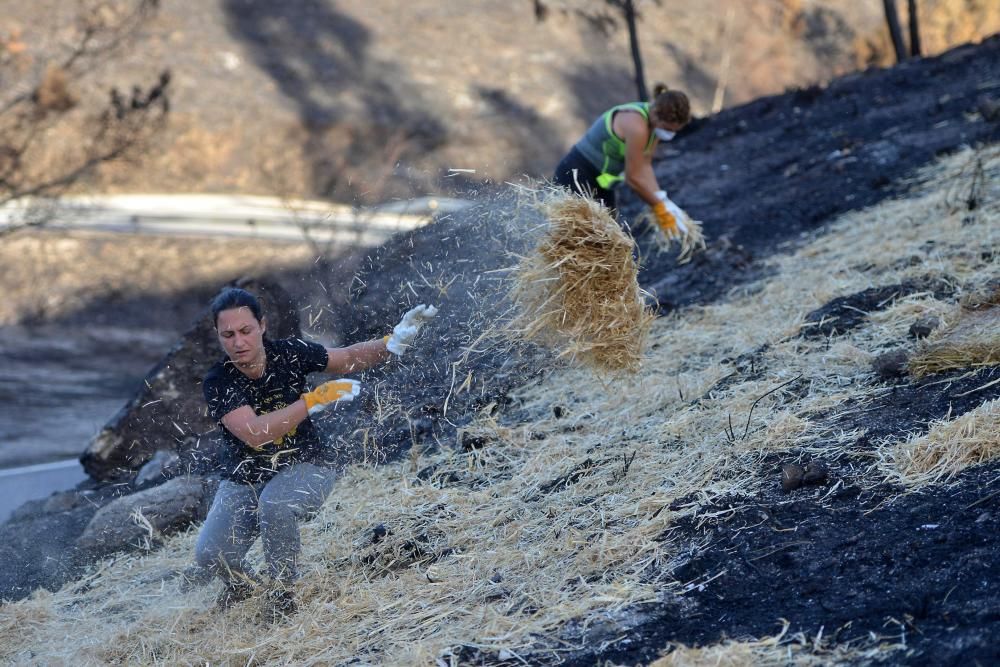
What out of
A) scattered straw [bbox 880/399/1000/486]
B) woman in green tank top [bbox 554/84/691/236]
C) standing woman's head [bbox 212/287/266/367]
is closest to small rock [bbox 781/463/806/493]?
scattered straw [bbox 880/399/1000/486]

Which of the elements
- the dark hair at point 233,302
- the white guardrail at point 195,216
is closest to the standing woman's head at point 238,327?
the dark hair at point 233,302

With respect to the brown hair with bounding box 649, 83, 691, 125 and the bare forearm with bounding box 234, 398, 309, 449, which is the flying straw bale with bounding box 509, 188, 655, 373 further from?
the brown hair with bounding box 649, 83, 691, 125

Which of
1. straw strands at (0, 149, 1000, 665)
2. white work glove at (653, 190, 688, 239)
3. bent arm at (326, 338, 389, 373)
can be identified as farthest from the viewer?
white work glove at (653, 190, 688, 239)

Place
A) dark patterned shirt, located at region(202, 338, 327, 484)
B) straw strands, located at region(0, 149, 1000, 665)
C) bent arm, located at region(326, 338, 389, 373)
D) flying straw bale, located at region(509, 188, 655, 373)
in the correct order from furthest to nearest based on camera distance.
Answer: flying straw bale, located at region(509, 188, 655, 373) < bent arm, located at region(326, 338, 389, 373) < dark patterned shirt, located at region(202, 338, 327, 484) < straw strands, located at region(0, 149, 1000, 665)

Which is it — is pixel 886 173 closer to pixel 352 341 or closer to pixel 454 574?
pixel 352 341

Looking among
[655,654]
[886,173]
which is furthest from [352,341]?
[886,173]

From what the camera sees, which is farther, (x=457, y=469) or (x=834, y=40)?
(x=834, y=40)

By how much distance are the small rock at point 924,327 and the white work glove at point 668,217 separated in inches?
70.0

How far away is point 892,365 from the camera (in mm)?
5160

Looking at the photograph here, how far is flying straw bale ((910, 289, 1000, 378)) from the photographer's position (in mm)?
4918

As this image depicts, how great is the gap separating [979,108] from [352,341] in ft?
20.8

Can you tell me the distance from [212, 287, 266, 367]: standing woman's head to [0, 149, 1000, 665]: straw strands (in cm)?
104

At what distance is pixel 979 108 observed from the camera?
999 centimetres

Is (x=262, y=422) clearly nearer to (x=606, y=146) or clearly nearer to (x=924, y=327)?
(x=924, y=327)
